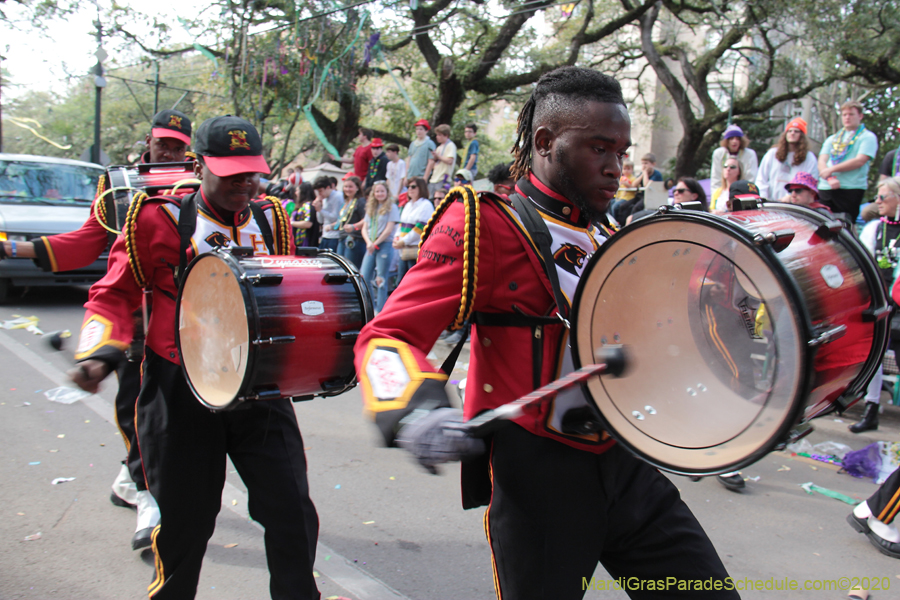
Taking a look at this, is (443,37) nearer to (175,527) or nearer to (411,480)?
(411,480)

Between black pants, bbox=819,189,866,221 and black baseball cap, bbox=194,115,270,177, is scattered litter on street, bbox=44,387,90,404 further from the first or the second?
black pants, bbox=819,189,866,221

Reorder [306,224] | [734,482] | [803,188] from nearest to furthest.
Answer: [734,482] → [803,188] → [306,224]

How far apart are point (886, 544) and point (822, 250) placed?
112 inches

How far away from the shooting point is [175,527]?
261 cm

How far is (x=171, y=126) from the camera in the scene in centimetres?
454

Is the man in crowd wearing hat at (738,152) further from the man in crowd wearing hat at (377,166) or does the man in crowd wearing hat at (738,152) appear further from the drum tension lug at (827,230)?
the drum tension lug at (827,230)

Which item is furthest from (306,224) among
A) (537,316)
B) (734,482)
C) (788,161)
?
(537,316)

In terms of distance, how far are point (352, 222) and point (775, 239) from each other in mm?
8947

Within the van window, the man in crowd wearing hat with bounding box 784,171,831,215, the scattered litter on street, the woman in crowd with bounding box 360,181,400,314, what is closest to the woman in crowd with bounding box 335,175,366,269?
the woman in crowd with bounding box 360,181,400,314

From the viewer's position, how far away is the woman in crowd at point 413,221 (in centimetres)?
866

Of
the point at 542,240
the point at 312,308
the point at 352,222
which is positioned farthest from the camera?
the point at 352,222

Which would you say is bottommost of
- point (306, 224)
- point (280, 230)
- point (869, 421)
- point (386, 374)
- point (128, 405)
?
point (869, 421)

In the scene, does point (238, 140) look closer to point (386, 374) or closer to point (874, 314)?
point (386, 374)

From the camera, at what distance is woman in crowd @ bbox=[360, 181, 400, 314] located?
915cm
